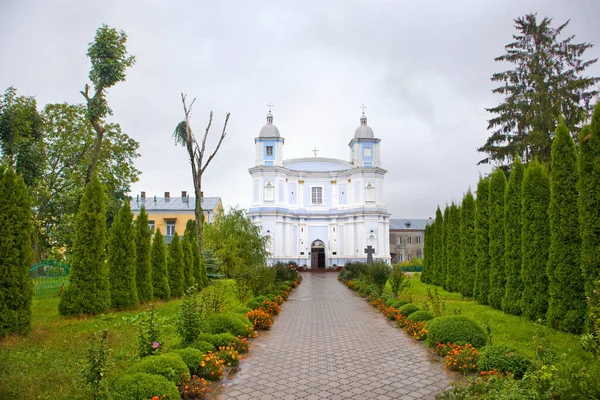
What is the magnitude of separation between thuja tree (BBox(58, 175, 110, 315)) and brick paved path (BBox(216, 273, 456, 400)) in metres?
4.27

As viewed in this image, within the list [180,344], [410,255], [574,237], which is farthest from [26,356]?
[410,255]

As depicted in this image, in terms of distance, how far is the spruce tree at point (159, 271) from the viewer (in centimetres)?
1455

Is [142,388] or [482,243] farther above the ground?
[482,243]

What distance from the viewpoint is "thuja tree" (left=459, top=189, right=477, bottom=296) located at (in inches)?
627

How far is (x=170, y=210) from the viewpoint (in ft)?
152

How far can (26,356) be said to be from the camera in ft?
21.0

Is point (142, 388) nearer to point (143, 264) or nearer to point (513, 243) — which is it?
point (143, 264)

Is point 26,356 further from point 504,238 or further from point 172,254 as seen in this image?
point 504,238

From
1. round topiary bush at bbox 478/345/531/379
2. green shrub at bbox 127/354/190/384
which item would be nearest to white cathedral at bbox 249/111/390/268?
round topiary bush at bbox 478/345/531/379

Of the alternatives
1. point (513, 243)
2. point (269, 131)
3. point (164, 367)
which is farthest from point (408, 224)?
point (164, 367)

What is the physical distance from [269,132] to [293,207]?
844 cm

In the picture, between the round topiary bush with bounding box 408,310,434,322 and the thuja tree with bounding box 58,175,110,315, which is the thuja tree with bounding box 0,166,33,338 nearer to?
the thuja tree with bounding box 58,175,110,315

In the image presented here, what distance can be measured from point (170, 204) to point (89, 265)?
38659 mm

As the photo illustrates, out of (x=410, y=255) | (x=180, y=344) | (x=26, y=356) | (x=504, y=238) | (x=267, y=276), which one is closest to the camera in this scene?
(x=26, y=356)
